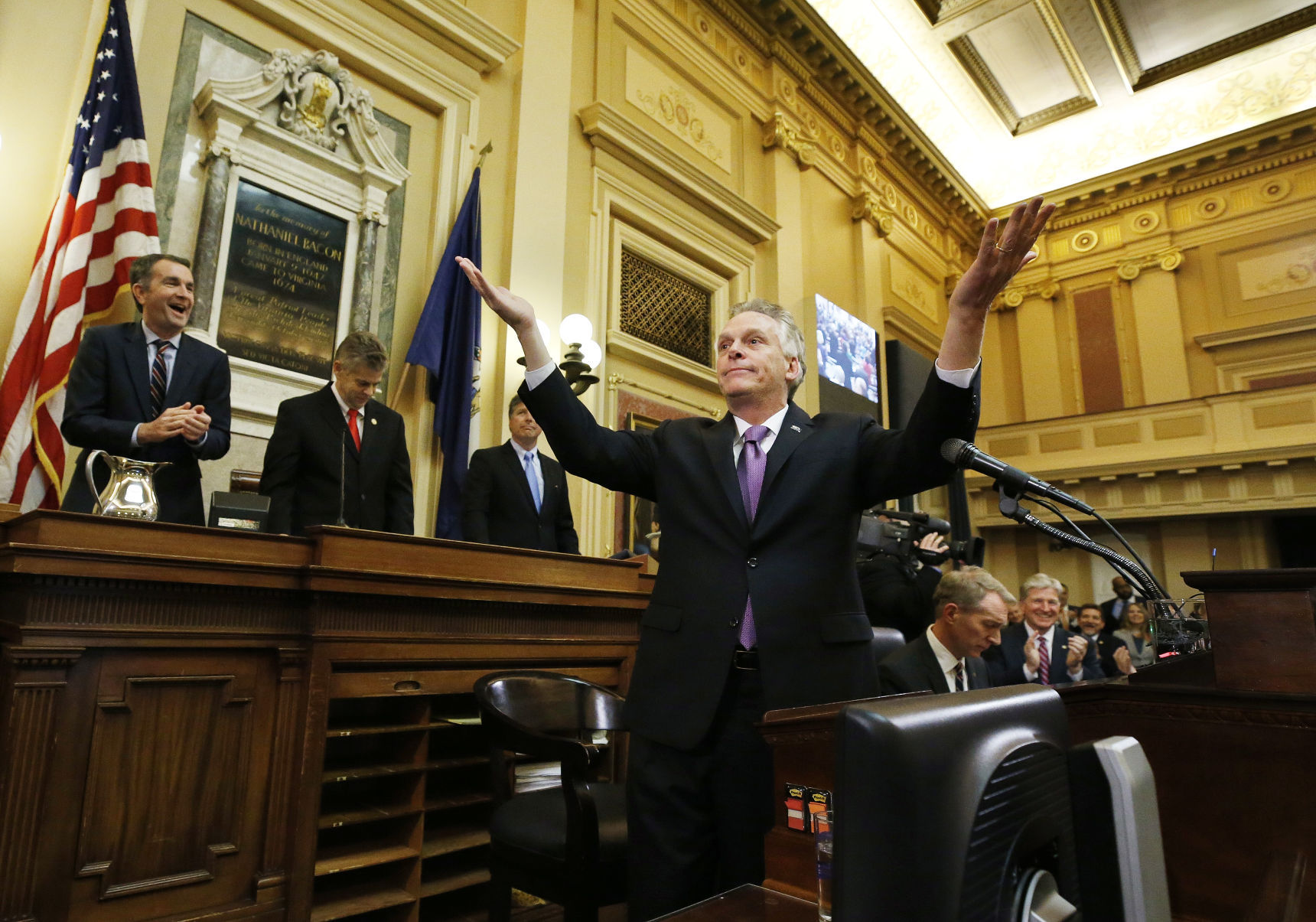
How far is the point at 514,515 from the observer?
11.3 ft

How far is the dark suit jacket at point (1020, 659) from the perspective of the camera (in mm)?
3539

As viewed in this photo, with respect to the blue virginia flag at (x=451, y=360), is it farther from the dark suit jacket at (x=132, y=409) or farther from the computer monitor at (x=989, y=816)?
the computer monitor at (x=989, y=816)

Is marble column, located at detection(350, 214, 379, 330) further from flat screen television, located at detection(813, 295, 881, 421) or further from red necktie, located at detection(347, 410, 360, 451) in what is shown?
flat screen television, located at detection(813, 295, 881, 421)

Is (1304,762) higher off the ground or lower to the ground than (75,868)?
higher

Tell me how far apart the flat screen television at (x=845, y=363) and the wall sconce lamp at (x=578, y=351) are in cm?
302

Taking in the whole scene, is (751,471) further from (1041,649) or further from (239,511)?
(1041,649)

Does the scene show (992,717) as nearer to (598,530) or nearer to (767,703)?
(767,703)

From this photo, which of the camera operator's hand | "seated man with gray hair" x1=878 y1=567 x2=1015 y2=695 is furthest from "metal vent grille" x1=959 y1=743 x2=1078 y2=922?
the camera operator's hand

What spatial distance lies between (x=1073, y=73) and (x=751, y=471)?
10.0 meters

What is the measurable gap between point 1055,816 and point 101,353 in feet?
9.11

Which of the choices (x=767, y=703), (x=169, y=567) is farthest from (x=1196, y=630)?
(x=169, y=567)

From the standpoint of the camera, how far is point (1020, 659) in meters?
3.71

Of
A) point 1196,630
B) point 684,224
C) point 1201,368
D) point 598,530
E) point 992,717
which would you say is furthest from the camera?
point 1201,368

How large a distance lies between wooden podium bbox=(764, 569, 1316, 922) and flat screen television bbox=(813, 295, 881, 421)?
18.9 ft
